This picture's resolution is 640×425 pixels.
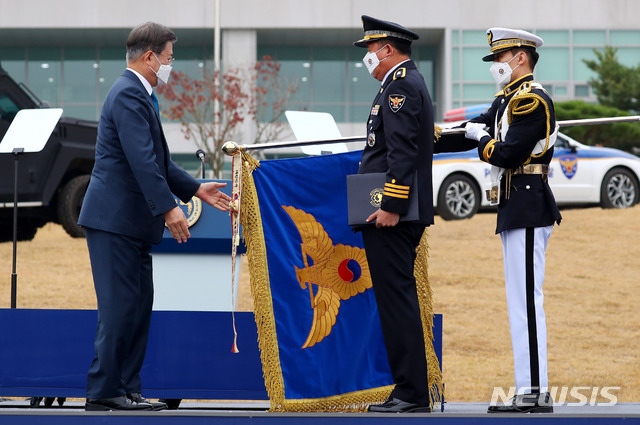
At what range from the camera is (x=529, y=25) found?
94.4ft

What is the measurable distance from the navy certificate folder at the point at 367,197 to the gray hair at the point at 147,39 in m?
1.09

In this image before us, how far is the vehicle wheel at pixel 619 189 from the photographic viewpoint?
48.4 ft

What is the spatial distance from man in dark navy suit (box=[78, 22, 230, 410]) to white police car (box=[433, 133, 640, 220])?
9861 millimetres

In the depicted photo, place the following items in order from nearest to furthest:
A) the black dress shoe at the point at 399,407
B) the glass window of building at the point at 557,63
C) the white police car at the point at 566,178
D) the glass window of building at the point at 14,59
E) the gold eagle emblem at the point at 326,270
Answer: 1. the black dress shoe at the point at 399,407
2. the gold eagle emblem at the point at 326,270
3. the white police car at the point at 566,178
4. the glass window of building at the point at 557,63
5. the glass window of building at the point at 14,59

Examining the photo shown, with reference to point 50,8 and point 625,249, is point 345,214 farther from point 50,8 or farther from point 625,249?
point 50,8

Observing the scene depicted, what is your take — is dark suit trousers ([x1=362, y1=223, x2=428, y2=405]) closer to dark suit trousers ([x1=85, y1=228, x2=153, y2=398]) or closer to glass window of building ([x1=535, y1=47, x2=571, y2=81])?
dark suit trousers ([x1=85, y1=228, x2=153, y2=398])

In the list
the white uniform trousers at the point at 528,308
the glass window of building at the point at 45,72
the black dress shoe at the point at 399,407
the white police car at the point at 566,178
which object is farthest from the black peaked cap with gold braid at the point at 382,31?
the glass window of building at the point at 45,72

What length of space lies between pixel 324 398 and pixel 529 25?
26.1 metres

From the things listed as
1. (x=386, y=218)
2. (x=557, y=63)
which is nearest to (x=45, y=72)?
(x=557, y=63)

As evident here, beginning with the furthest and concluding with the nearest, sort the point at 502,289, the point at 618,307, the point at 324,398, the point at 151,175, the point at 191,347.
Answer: the point at 502,289 → the point at 618,307 → the point at 191,347 → the point at 324,398 → the point at 151,175

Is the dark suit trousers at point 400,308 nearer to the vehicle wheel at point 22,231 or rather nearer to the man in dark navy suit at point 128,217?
the man in dark navy suit at point 128,217

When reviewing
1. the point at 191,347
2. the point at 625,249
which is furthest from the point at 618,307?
the point at 191,347

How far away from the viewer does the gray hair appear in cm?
429

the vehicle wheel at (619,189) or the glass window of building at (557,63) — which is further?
the glass window of building at (557,63)
